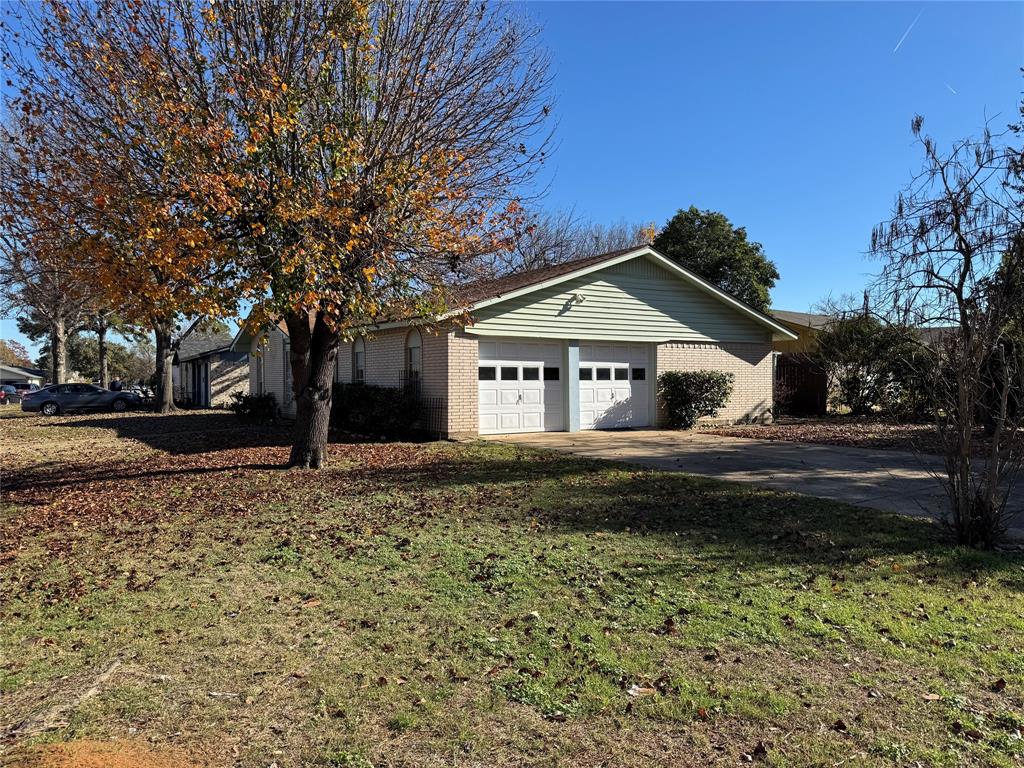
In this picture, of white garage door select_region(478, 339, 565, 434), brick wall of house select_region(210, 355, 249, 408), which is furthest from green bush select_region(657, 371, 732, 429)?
brick wall of house select_region(210, 355, 249, 408)

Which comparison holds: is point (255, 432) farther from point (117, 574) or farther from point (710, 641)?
point (710, 641)

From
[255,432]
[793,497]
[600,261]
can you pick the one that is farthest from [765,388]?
[255,432]

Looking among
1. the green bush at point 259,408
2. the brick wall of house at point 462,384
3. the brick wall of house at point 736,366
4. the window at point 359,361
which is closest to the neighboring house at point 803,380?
the brick wall of house at point 736,366

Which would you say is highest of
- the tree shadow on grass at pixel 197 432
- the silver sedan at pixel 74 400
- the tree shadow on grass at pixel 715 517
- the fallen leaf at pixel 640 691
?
the silver sedan at pixel 74 400

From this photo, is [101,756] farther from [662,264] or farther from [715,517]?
[662,264]

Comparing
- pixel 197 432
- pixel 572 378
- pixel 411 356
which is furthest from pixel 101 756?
pixel 197 432

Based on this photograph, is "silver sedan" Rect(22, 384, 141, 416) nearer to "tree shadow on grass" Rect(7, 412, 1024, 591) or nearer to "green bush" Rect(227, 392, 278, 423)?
"green bush" Rect(227, 392, 278, 423)

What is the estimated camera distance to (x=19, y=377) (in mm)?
71875

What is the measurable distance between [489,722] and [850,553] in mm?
4339

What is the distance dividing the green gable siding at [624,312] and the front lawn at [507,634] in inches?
323

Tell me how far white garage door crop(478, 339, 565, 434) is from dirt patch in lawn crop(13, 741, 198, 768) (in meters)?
12.8

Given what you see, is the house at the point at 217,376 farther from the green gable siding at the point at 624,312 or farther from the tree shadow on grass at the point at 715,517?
the tree shadow on grass at the point at 715,517

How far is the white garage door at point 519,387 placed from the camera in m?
15.9

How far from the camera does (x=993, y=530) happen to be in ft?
20.7
